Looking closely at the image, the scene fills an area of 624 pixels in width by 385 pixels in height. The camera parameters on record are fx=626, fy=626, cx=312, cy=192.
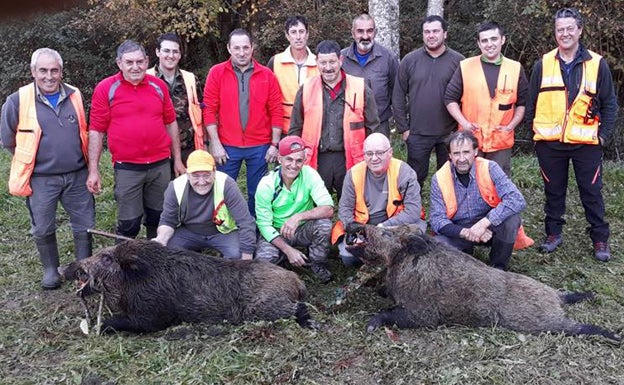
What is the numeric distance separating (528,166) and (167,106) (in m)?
5.78

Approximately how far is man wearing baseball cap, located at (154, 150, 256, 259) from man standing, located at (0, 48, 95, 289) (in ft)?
2.98

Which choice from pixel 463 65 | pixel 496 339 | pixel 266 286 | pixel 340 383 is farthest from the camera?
pixel 463 65

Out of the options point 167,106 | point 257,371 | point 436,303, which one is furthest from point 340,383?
point 167,106

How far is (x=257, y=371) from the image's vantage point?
400cm

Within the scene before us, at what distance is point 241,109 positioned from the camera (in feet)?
20.1

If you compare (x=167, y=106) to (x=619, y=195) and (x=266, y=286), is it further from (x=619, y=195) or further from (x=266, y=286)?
(x=619, y=195)

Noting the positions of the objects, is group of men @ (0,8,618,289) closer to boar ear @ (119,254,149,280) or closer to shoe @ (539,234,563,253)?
shoe @ (539,234,563,253)

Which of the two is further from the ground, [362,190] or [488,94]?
[488,94]

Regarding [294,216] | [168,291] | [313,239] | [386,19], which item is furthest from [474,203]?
[386,19]

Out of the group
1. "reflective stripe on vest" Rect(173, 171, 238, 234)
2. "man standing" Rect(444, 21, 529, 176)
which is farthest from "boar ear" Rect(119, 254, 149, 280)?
"man standing" Rect(444, 21, 529, 176)

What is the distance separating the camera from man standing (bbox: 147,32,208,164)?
598cm

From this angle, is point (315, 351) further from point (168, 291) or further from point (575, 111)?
point (575, 111)

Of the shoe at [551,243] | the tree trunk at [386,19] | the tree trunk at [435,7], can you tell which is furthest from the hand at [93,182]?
the tree trunk at [435,7]

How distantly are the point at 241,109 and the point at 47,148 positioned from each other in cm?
180
